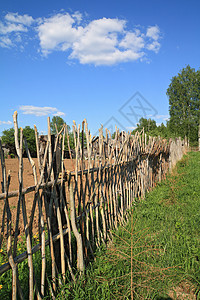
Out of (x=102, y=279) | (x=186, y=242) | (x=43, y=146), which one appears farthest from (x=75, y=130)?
(x=186, y=242)

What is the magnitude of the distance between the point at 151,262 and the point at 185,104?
103 feet

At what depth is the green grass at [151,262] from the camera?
2026 millimetres

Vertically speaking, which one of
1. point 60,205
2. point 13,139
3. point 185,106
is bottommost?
point 60,205

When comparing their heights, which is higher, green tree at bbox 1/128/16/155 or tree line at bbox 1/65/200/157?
tree line at bbox 1/65/200/157

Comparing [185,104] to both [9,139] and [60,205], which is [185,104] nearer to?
[9,139]

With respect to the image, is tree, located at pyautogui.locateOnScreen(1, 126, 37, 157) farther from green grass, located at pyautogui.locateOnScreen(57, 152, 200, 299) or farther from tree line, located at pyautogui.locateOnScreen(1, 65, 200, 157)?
tree line, located at pyautogui.locateOnScreen(1, 65, 200, 157)

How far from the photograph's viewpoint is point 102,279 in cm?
220

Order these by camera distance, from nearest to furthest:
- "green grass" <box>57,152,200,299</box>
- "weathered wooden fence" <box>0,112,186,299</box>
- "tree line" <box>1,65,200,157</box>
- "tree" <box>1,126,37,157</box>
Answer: "weathered wooden fence" <box>0,112,186,299</box> → "green grass" <box>57,152,200,299</box> → "tree" <box>1,126,37,157</box> → "tree line" <box>1,65,200,157</box>

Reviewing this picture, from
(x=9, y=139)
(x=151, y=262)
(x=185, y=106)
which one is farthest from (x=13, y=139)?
(x=185, y=106)

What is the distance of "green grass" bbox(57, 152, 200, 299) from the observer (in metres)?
2.03

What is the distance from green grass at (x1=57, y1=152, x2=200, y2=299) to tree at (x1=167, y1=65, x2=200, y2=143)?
28504 millimetres

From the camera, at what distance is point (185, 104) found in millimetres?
30766

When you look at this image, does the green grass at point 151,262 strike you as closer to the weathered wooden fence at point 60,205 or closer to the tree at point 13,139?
the weathered wooden fence at point 60,205

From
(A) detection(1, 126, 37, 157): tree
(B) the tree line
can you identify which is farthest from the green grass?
(B) the tree line
